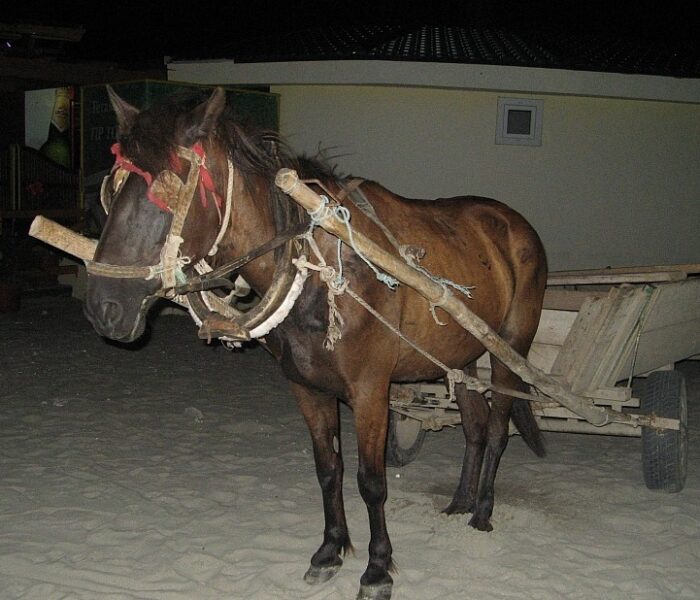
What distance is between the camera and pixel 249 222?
2.96 metres

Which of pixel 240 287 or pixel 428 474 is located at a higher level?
pixel 240 287

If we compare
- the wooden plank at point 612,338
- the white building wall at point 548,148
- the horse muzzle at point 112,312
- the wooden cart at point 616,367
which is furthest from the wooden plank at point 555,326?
the white building wall at point 548,148

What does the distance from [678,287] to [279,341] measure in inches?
110

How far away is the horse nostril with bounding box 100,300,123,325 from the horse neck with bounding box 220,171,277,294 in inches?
20.4

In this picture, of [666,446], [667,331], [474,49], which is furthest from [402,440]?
[474,49]

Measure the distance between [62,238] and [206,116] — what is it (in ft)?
2.19

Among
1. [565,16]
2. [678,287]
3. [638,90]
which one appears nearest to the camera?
[678,287]

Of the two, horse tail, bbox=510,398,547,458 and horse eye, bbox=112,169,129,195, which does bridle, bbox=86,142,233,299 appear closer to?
horse eye, bbox=112,169,129,195

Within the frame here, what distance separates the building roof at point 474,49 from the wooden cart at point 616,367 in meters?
5.26

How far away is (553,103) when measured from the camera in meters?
9.86

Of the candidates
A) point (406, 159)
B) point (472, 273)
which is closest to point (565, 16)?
point (406, 159)

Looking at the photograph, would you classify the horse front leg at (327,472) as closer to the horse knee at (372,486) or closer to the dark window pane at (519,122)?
the horse knee at (372,486)

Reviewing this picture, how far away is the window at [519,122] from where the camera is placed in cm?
982

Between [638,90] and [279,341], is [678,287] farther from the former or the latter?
[638,90]
